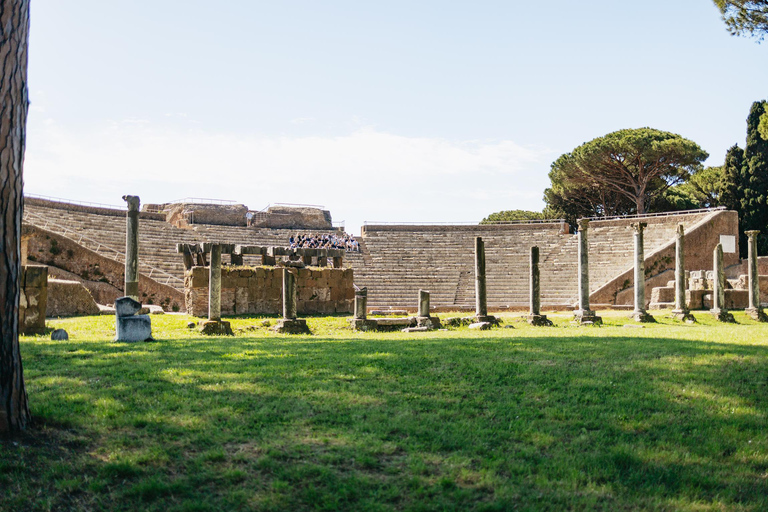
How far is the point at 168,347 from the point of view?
9391 mm

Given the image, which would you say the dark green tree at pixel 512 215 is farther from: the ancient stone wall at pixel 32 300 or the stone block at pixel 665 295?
the ancient stone wall at pixel 32 300

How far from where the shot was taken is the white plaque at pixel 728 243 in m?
30.8

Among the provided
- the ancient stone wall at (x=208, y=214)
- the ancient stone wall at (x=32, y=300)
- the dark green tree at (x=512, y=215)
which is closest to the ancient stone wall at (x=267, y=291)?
the ancient stone wall at (x=32, y=300)

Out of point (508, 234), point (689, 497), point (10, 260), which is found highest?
point (508, 234)

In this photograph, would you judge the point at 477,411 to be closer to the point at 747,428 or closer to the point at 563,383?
the point at 563,383

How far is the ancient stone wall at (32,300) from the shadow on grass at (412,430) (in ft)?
11.8

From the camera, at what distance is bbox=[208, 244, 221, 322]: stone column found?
45.8 ft

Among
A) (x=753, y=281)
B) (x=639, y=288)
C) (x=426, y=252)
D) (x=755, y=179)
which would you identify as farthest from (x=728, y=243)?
(x=639, y=288)

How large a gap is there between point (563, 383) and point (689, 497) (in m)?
2.65

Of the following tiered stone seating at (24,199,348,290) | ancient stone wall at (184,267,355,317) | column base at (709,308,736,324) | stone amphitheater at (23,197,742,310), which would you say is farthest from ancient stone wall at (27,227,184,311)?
column base at (709,308,736,324)

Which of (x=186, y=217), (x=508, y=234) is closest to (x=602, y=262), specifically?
(x=508, y=234)

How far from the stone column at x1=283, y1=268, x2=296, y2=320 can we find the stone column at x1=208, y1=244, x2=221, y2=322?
5.88 feet

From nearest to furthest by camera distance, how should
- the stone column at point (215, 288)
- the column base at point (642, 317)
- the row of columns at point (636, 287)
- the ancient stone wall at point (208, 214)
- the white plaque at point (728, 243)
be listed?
1. the stone column at point (215, 288)
2. the row of columns at point (636, 287)
3. the column base at point (642, 317)
4. the white plaque at point (728, 243)
5. the ancient stone wall at point (208, 214)

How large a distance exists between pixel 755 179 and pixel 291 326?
32.9 meters
